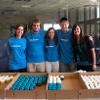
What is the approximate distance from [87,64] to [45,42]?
2.10 feet

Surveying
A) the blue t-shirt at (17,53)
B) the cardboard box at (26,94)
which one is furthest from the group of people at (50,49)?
the cardboard box at (26,94)

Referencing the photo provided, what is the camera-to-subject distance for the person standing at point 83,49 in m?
3.70

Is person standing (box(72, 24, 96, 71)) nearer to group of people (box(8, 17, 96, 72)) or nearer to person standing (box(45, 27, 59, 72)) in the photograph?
group of people (box(8, 17, 96, 72))

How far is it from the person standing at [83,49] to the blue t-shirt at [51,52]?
27 centimetres

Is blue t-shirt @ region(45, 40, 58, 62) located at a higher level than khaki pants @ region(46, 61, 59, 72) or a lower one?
higher

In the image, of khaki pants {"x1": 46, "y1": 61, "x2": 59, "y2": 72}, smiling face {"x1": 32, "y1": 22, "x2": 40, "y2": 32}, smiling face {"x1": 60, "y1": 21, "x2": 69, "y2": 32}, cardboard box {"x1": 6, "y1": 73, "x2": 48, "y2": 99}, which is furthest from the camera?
khaki pants {"x1": 46, "y1": 61, "x2": 59, "y2": 72}

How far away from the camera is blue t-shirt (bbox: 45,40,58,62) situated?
3854 millimetres

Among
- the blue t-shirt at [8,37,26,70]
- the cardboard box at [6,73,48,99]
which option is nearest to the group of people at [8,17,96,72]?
the blue t-shirt at [8,37,26,70]

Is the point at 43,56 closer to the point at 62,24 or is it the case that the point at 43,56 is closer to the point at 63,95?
the point at 62,24

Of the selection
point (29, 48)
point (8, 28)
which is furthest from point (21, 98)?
point (8, 28)

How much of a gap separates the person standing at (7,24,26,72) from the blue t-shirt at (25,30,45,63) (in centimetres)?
9

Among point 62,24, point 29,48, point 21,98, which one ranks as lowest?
point 21,98

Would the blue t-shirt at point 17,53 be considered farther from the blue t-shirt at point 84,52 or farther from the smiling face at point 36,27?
the blue t-shirt at point 84,52

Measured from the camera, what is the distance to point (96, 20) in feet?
43.0
